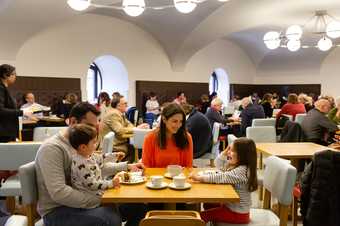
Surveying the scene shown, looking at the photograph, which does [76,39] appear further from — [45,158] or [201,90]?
[45,158]

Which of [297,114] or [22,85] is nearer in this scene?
[297,114]

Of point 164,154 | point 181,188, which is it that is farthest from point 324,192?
point 164,154

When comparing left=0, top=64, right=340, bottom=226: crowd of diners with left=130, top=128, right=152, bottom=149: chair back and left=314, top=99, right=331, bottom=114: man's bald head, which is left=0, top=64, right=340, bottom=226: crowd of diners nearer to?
left=130, top=128, right=152, bottom=149: chair back

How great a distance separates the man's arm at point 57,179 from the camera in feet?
6.97

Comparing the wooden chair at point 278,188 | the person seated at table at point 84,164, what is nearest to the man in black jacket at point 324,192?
the wooden chair at point 278,188

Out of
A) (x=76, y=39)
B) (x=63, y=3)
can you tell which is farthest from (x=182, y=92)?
(x=63, y=3)

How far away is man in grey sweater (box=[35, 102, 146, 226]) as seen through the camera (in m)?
2.13

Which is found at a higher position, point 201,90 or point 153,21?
point 153,21

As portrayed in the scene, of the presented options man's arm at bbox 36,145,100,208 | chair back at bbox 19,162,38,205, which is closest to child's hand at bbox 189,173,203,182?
man's arm at bbox 36,145,100,208

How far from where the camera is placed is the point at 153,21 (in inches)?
344

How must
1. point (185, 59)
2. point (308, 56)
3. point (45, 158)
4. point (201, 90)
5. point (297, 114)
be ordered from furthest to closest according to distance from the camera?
point (308, 56)
point (201, 90)
point (185, 59)
point (297, 114)
point (45, 158)

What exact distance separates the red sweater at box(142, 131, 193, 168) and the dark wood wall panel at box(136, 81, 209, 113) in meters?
6.95

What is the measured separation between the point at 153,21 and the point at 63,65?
2.32 m

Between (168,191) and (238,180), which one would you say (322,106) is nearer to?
(238,180)
